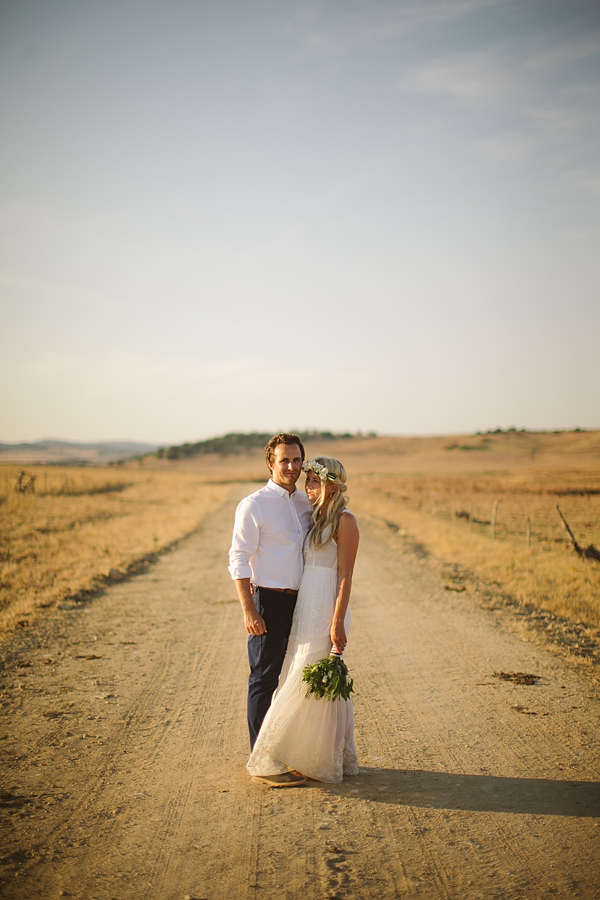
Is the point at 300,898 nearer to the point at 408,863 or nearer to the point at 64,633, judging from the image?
the point at 408,863

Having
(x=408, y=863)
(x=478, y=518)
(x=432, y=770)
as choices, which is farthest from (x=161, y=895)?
(x=478, y=518)

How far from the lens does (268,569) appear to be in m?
4.06

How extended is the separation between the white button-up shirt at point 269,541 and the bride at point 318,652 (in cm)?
10

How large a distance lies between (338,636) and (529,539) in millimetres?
11651

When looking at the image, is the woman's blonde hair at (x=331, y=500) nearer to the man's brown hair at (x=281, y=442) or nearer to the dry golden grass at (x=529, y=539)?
the man's brown hair at (x=281, y=442)

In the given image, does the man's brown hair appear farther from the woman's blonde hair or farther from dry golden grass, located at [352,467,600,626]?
dry golden grass, located at [352,467,600,626]

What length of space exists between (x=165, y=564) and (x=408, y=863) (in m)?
10.8

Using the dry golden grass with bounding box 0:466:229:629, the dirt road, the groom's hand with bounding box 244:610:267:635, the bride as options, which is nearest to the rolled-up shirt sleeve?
the groom's hand with bounding box 244:610:267:635

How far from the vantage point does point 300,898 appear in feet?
9.12

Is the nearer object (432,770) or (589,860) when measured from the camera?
(589,860)

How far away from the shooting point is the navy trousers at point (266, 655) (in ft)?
13.2

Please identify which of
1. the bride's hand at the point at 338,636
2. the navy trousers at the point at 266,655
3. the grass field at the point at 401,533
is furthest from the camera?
the grass field at the point at 401,533

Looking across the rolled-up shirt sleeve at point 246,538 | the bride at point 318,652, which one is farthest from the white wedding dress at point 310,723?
the rolled-up shirt sleeve at point 246,538

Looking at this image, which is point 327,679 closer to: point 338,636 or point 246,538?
point 338,636
